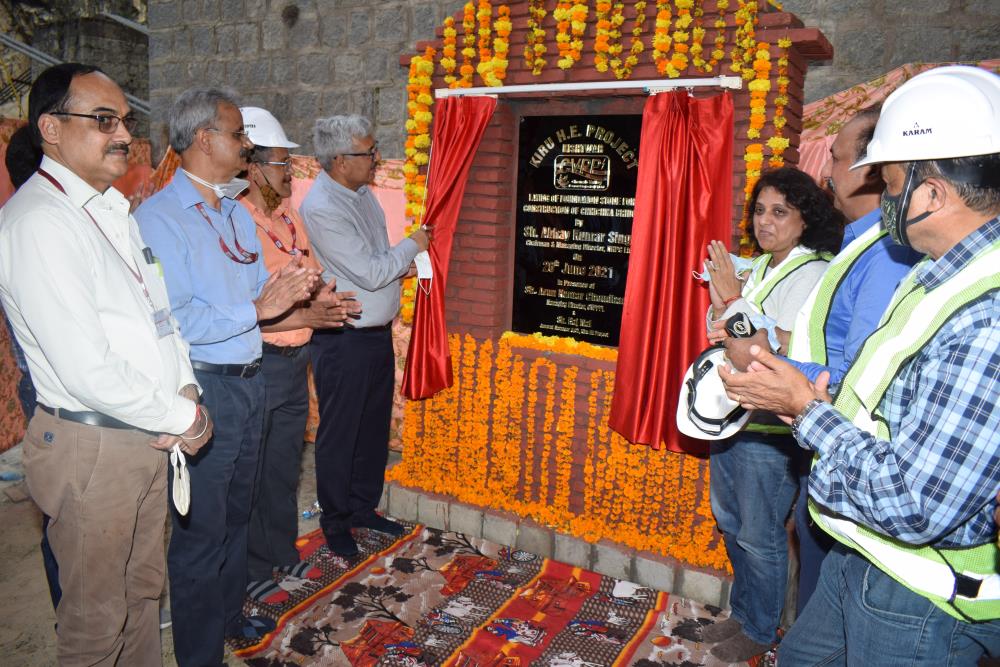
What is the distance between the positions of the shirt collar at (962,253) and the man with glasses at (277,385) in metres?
2.36

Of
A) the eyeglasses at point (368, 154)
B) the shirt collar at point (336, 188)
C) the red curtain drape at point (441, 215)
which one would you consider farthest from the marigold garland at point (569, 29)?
the shirt collar at point (336, 188)

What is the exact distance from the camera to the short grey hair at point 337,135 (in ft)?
12.6

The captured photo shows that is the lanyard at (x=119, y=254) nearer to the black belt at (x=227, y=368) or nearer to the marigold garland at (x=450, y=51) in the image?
the black belt at (x=227, y=368)

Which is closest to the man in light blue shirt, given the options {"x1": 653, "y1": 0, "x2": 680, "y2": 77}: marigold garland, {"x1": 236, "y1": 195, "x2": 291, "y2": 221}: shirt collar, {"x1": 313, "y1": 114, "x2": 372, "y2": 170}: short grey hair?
{"x1": 653, "y1": 0, "x2": 680, "y2": 77}: marigold garland

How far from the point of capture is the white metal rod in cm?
343

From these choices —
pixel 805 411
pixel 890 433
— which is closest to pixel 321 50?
pixel 805 411

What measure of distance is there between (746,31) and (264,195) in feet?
8.28

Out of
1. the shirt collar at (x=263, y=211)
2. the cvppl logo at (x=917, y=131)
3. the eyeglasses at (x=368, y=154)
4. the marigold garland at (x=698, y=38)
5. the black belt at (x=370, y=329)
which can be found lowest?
the black belt at (x=370, y=329)

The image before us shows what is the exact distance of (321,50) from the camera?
512cm

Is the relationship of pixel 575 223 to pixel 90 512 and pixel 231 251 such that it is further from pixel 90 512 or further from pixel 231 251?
pixel 90 512

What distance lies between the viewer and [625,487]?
12.9 feet

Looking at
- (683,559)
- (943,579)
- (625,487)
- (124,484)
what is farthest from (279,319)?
(943,579)

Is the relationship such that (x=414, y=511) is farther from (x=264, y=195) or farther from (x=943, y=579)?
(x=943, y=579)

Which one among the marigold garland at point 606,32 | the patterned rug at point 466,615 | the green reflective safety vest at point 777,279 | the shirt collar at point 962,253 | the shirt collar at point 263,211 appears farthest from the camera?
the marigold garland at point 606,32
